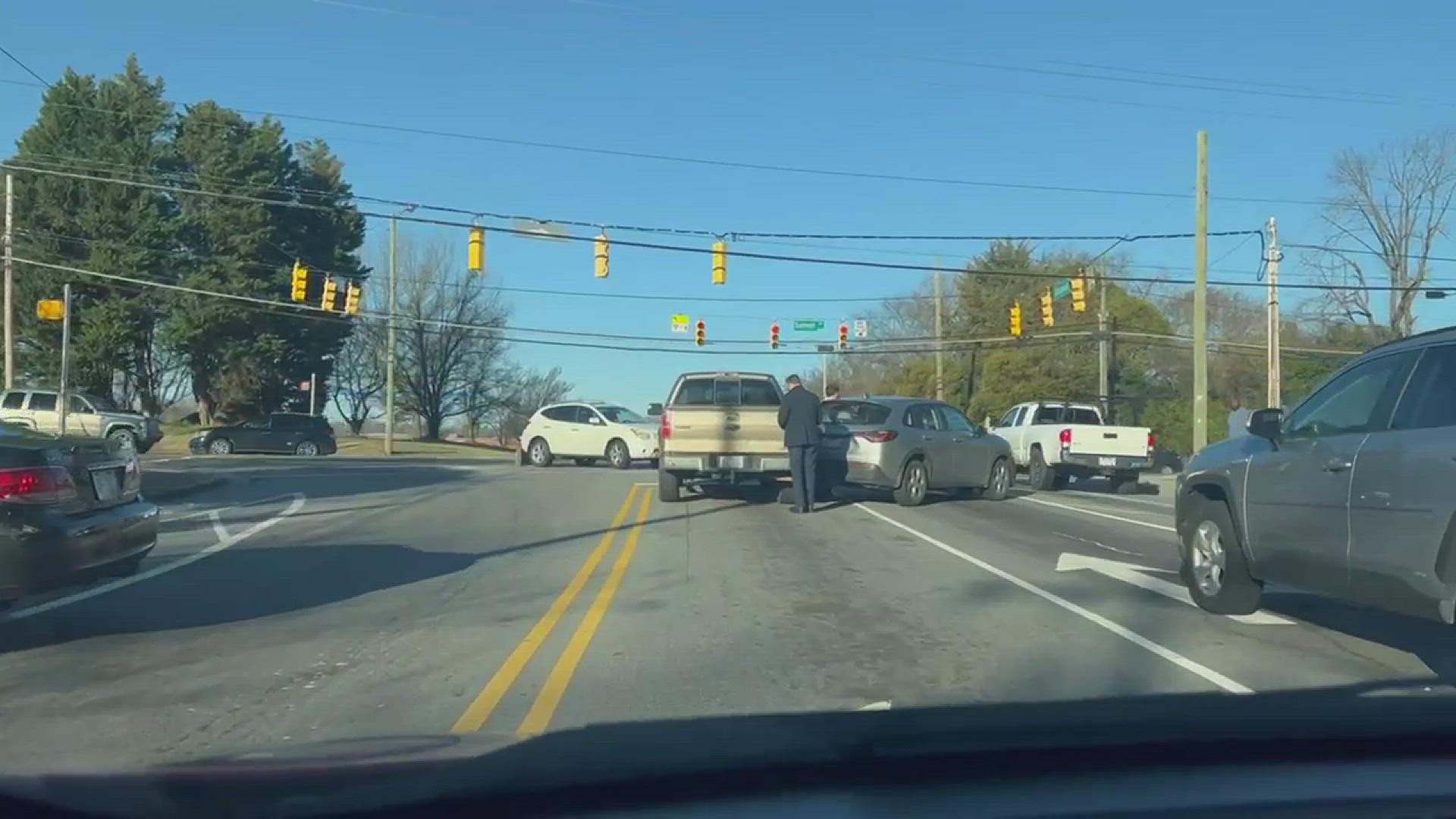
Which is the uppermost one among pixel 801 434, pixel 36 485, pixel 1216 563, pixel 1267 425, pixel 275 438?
pixel 1267 425

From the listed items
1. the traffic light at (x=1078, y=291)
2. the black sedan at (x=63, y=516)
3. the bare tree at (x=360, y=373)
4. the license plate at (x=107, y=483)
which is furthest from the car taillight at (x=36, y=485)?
the bare tree at (x=360, y=373)

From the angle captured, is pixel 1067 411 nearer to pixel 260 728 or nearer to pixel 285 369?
pixel 260 728

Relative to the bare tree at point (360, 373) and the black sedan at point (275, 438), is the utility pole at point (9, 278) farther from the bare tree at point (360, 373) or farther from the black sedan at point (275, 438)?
the bare tree at point (360, 373)

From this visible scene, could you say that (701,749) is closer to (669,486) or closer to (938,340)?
(669,486)

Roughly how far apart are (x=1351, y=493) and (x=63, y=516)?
7810 millimetres

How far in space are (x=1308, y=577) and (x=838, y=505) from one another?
10776 mm

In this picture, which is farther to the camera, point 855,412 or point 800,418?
point 855,412

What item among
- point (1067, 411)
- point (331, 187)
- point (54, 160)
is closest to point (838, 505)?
point (1067, 411)

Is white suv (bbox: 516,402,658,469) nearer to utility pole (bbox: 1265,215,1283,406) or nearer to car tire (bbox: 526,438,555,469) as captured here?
car tire (bbox: 526,438,555,469)

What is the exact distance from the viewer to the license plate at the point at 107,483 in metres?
8.70

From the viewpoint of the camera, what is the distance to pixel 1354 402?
7.45 m

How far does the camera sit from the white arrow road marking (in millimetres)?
8953

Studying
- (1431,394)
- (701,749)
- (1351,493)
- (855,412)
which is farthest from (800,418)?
(701,749)

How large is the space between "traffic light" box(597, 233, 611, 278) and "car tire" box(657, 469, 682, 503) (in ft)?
40.0
